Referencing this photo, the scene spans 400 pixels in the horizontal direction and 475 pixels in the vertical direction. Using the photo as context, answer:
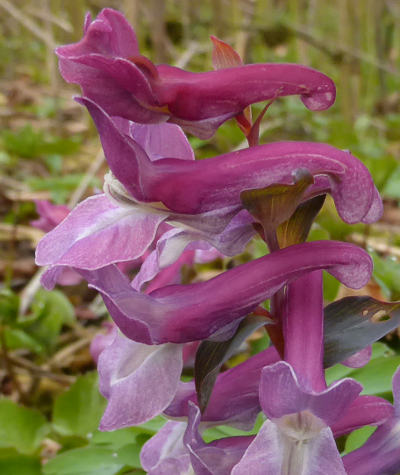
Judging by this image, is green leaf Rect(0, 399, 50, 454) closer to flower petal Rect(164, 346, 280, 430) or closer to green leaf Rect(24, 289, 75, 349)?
green leaf Rect(24, 289, 75, 349)

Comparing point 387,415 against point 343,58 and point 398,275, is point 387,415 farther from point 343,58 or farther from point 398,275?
point 343,58

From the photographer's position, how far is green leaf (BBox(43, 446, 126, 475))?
1.10 metres

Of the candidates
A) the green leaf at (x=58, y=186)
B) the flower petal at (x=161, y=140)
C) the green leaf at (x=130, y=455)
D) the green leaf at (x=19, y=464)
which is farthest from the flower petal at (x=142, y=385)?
the green leaf at (x=58, y=186)

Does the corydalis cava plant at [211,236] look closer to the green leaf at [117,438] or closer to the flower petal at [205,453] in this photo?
the flower petal at [205,453]

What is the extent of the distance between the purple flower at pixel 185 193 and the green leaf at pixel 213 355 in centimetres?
11

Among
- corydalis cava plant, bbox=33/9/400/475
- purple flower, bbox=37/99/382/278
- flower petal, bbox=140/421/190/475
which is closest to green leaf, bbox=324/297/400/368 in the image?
corydalis cava plant, bbox=33/9/400/475

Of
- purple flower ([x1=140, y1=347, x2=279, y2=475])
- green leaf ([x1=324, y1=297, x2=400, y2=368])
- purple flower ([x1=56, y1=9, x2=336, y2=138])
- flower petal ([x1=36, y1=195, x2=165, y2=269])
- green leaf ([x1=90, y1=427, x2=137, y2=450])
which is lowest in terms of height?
green leaf ([x1=90, y1=427, x2=137, y2=450])

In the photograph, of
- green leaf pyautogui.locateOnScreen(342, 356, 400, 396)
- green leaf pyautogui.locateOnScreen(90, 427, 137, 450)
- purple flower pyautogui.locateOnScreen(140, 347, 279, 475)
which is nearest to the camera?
purple flower pyautogui.locateOnScreen(140, 347, 279, 475)

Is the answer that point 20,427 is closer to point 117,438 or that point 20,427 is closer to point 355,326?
point 117,438

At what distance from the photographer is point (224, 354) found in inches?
29.1

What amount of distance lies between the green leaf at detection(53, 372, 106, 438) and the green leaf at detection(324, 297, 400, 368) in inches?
32.6

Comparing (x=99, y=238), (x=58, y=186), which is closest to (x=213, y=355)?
(x=99, y=238)

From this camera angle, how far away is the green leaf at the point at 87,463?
110 centimetres

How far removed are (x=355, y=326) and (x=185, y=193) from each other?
0.25 meters
